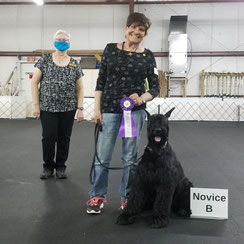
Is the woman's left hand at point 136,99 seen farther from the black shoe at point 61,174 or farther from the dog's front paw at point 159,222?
the black shoe at point 61,174

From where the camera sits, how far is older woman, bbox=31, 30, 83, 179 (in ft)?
8.84

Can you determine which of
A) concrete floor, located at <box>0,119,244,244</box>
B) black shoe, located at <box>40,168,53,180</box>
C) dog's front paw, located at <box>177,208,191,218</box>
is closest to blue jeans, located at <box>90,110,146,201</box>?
concrete floor, located at <box>0,119,244,244</box>

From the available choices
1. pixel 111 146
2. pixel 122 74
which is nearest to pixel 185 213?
pixel 111 146

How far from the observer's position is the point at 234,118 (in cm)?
893

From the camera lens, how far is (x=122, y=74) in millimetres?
1828

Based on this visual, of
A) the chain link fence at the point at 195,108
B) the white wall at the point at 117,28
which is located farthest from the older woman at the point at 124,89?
the white wall at the point at 117,28

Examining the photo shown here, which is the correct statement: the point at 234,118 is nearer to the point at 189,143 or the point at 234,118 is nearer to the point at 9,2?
the point at 189,143

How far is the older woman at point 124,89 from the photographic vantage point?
5.91 ft

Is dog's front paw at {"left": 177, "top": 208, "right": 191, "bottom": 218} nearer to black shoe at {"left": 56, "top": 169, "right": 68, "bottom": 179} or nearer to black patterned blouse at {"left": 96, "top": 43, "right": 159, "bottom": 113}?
black patterned blouse at {"left": 96, "top": 43, "right": 159, "bottom": 113}

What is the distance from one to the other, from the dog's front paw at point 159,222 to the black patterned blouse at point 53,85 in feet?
4.74

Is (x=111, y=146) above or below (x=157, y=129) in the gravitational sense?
below

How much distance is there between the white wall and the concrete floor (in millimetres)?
6449

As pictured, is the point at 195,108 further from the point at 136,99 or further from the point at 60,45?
the point at 136,99

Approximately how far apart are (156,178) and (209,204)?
1.66 feet
